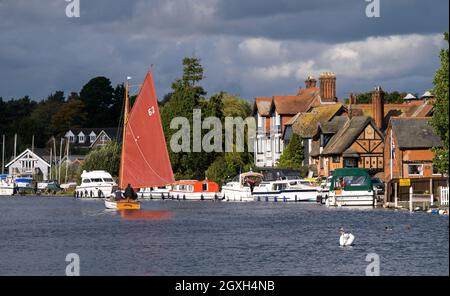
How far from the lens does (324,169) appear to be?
133875 millimetres

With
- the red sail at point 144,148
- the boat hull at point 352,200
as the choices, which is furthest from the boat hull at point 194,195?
the boat hull at point 352,200

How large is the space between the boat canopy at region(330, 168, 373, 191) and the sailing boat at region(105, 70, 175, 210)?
1625cm

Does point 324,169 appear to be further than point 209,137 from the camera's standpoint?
No

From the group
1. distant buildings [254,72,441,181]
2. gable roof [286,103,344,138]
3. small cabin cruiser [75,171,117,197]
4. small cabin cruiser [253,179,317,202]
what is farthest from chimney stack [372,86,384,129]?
small cabin cruiser [75,171,117,197]

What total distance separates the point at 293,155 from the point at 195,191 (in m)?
18.4

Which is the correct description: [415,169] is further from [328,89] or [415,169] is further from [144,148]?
[328,89]

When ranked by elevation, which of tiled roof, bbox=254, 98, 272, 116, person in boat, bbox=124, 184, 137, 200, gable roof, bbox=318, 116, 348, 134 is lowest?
person in boat, bbox=124, 184, 137, 200

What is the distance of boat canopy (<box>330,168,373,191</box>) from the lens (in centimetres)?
9544

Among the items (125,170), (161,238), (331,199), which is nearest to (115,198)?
(125,170)

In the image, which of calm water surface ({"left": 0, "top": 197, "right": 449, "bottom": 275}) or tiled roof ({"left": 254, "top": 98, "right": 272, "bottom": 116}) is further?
tiled roof ({"left": 254, "top": 98, "right": 272, "bottom": 116})

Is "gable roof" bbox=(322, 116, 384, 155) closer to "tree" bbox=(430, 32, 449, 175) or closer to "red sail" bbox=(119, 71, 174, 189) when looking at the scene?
"red sail" bbox=(119, 71, 174, 189)
